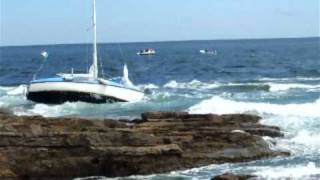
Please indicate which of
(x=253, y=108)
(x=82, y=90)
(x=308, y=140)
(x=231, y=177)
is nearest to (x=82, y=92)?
(x=82, y=90)

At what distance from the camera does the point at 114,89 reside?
37.4 meters

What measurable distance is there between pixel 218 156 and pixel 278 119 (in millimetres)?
9360

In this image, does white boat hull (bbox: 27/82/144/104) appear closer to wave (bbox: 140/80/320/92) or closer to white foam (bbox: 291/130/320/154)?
wave (bbox: 140/80/320/92)

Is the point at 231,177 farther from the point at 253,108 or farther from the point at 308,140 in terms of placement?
the point at 253,108

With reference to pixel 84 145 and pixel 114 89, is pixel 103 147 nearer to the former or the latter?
pixel 84 145

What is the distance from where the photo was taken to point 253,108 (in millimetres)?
32875

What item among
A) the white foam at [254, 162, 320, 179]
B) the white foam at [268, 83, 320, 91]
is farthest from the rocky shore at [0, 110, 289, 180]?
the white foam at [268, 83, 320, 91]

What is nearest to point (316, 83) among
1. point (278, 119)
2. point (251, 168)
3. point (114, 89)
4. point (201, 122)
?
point (114, 89)

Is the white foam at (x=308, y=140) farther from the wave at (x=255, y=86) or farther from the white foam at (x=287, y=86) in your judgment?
the white foam at (x=287, y=86)

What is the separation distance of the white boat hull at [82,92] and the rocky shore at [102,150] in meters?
17.4

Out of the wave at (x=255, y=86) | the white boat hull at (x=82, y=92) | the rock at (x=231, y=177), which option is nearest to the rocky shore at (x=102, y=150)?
the rock at (x=231, y=177)

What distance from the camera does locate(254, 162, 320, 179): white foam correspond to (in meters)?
17.3

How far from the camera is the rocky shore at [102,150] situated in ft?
57.9

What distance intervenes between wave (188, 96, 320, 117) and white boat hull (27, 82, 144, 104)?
4.08m
